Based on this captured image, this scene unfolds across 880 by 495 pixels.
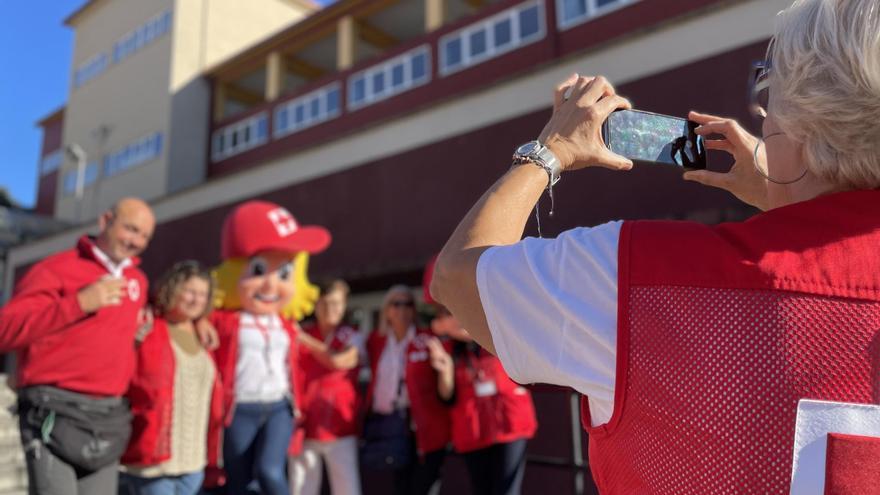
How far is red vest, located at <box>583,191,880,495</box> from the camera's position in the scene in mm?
855

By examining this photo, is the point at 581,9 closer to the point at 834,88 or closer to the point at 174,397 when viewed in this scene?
the point at 174,397

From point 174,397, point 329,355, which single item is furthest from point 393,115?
point 174,397

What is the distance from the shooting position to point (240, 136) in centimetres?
2005

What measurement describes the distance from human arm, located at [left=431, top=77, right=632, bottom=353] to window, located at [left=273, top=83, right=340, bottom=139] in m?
16.9

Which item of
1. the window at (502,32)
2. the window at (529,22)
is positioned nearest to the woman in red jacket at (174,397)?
the window at (529,22)

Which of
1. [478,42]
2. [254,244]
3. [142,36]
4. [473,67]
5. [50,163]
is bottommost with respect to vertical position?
[254,244]

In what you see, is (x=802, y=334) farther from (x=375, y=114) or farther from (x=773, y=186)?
(x=375, y=114)

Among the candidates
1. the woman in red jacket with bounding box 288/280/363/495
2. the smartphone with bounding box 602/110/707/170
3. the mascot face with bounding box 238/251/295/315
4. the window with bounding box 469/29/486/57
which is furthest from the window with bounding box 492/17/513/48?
the smartphone with bounding box 602/110/707/170

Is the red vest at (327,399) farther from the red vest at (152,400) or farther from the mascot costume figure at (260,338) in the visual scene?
the red vest at (152,400)

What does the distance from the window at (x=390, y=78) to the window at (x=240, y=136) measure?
3.56m

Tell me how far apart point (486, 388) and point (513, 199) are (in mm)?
3182

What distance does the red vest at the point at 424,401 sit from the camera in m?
4.47

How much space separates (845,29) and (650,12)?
11733 millimetres

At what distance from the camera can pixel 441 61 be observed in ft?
50.3
